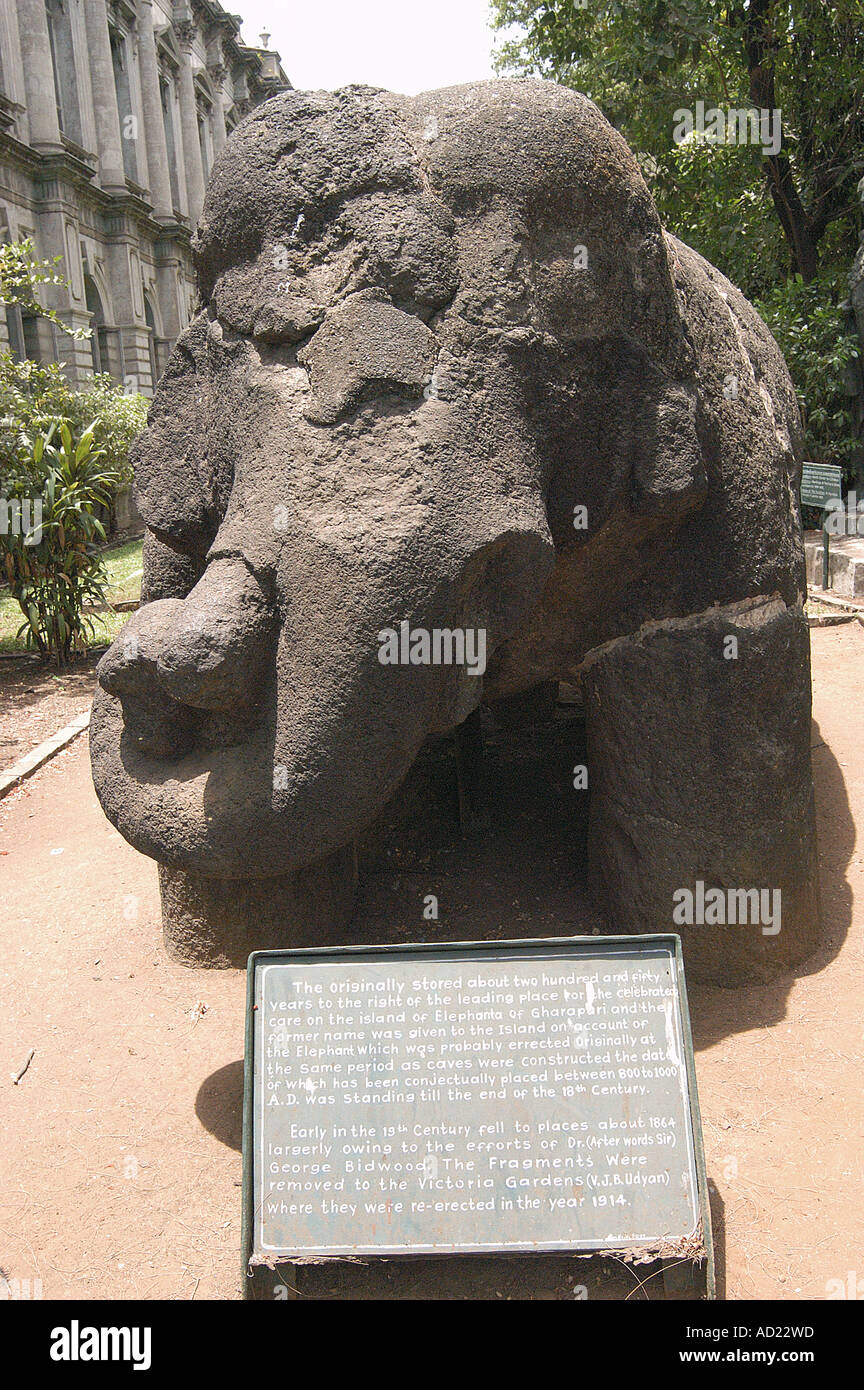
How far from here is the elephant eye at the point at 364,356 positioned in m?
2.50

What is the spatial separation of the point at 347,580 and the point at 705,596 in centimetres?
133

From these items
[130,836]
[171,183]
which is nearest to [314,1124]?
[130,836]

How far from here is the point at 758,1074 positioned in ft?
10.2

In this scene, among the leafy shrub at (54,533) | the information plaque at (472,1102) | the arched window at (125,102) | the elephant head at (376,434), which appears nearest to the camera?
the information plaque at (472,1102)

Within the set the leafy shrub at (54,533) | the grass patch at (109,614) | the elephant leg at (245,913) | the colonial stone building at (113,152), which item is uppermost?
the colonial stone building at (113,152)

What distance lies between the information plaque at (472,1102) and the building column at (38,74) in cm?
2254

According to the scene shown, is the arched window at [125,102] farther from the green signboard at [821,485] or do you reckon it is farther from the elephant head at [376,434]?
the elephant head at [376,434]

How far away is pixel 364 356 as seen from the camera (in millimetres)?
2506

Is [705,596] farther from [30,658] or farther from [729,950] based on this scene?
[30,658]

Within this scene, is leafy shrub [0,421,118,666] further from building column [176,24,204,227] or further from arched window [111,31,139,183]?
building column [176,24,204,227]

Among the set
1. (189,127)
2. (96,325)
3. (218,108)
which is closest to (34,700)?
(96,325)

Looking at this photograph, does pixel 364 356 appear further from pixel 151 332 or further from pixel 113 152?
pixel 151 332

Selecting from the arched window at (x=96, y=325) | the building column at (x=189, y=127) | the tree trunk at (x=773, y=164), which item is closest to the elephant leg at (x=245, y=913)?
the tree trunk at (x=773, y=164)

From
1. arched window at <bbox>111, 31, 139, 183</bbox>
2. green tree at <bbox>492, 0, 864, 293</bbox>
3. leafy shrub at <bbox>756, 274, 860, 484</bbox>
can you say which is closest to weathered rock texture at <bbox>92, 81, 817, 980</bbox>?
leafy shrub at <bbox>756, 274, 860, 484</bbox>
